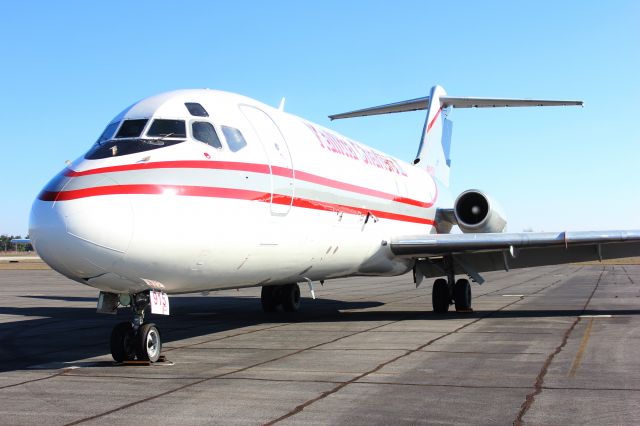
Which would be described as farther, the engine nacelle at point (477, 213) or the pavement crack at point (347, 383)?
the engine nacelle at point (477, 213)

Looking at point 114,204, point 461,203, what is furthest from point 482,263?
point 114,204

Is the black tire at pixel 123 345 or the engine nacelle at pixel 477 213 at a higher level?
the engine nacelle at pixel 477 213

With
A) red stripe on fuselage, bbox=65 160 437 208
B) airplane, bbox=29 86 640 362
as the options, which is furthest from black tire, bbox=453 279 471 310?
red stripe on fuselage, bbox=65 160 437 208

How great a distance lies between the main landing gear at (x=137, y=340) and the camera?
9156 mm

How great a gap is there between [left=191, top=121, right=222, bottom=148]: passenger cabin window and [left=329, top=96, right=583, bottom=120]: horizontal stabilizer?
1481 centimetres

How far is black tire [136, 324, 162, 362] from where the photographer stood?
30.0 feet

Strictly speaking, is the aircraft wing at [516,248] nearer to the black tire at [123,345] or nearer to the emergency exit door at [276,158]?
the emergency exit door at [276,158]

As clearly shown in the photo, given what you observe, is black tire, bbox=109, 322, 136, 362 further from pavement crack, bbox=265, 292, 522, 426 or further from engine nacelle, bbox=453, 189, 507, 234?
engine nacelle, bbox=453, 189, 507, 234

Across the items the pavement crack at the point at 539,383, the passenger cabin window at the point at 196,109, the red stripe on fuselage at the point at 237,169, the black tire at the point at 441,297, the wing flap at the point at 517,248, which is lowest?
the pavement crack at the point at 539,383

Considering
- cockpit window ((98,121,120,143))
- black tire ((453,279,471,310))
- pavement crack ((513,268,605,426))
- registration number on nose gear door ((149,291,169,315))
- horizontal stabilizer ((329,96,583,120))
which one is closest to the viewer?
pavement crack ((513,268,605,426))

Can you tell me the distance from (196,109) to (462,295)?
376 inches

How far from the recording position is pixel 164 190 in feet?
27.7

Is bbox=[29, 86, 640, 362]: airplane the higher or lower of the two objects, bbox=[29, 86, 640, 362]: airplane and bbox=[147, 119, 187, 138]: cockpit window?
the lower

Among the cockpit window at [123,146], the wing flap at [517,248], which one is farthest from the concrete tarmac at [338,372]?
the cockpit window at [123,146]
